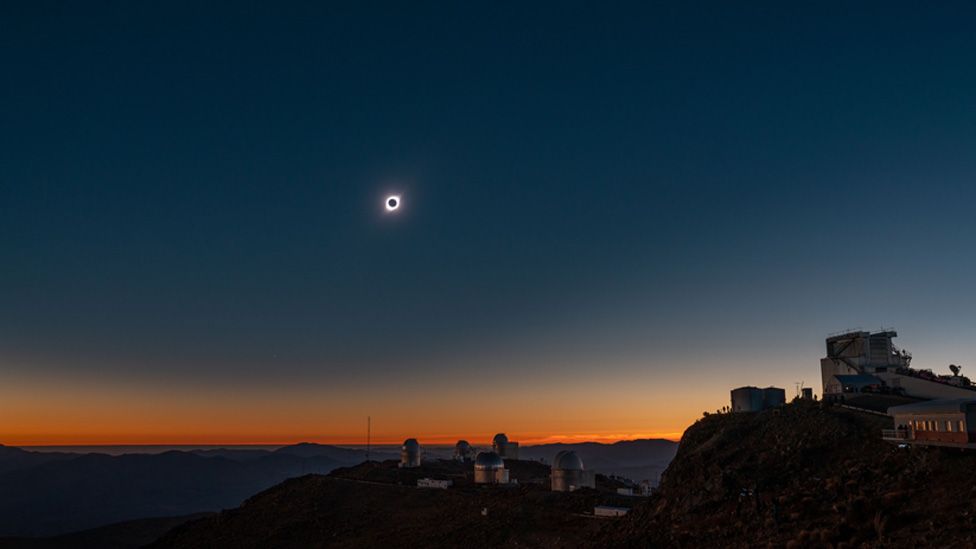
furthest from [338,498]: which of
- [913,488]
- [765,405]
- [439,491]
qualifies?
[913,488]

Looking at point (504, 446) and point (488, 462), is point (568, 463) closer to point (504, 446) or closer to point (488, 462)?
point (488, 462)

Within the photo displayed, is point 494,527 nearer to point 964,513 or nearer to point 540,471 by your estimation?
point 964,513

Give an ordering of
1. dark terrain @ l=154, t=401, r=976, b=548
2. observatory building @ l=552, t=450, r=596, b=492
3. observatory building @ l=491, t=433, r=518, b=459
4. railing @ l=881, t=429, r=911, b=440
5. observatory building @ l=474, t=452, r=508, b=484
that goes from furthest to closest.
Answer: observatory building @ l=491, t=433, r=518, b=459, observatory building @ l=474, t=452, r=508, b=484, observatory building @ l=552, t=450, r=596, b=492, railing @ l=881, t=429, r=911, b=440, dark terrain @ l=154, t=401, r=976, b=548

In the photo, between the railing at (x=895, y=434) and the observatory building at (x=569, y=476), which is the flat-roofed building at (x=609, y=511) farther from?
the railing at (x=895, y=434)

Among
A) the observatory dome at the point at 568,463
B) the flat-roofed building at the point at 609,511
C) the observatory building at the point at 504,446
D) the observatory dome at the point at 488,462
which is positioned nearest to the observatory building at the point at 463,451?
the observatory building at the point at 504,446

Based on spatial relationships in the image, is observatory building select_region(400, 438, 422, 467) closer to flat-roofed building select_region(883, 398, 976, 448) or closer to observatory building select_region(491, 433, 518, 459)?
observatory building select_region(491, 433, 518, 459)

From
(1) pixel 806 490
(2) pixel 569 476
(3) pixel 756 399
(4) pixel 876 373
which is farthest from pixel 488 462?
(1) pixel 806 490

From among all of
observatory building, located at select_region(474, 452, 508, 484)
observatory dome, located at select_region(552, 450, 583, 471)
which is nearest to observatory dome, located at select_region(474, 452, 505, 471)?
observatory building, located at select_region(474, 452, 508, 484)
